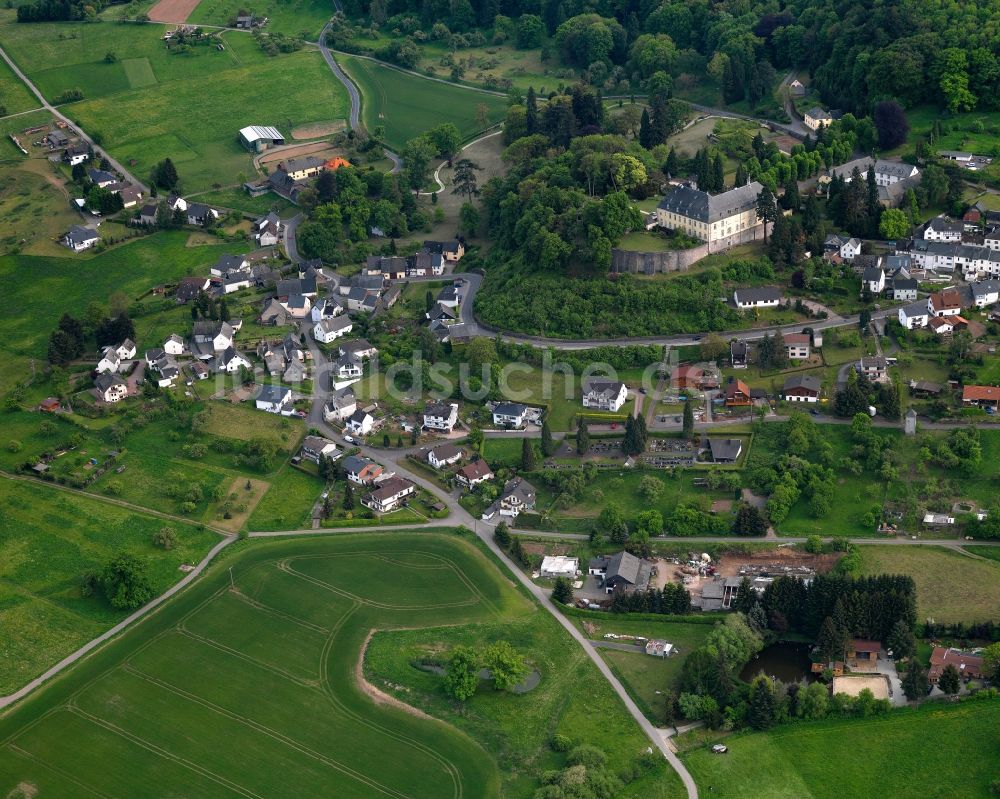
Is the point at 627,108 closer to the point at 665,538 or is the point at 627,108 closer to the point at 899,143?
the point at 899,143

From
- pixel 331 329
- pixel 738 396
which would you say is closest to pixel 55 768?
pixel 331 329

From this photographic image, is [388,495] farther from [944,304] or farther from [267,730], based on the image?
[944,304]

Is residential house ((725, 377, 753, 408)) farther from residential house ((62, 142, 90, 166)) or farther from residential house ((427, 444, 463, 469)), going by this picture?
residential house ((62, 142, 90, 166))

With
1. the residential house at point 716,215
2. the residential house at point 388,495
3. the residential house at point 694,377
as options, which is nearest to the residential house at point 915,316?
the residential house at point 694,377

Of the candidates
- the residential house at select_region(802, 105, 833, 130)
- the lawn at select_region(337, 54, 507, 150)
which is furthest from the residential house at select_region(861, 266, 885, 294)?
the lawn at select_region(337, 54, 507, 150)

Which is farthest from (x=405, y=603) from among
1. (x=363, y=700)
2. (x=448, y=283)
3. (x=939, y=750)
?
(x=448, y=283)

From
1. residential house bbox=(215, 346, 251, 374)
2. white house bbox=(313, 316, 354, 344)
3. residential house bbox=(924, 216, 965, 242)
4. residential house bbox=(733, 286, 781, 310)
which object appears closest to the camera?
residential house bbox=(733, 286, 781, 310)
